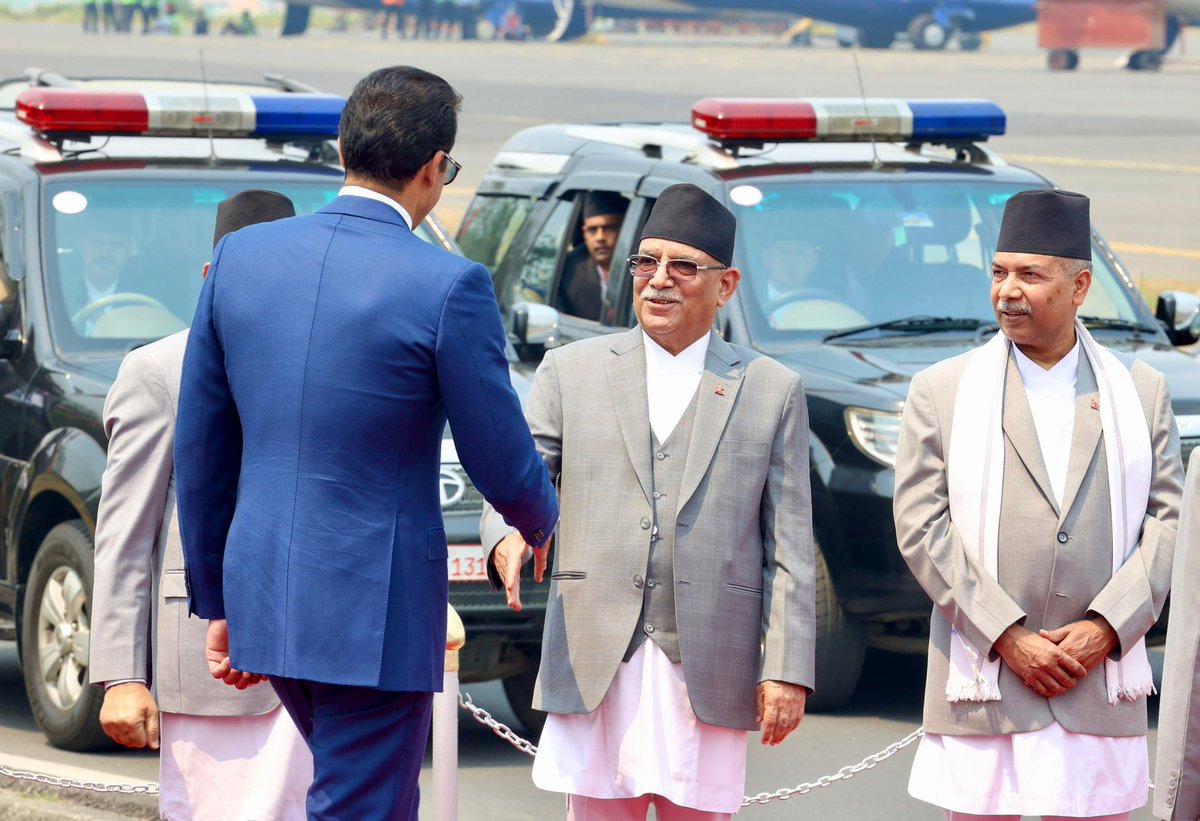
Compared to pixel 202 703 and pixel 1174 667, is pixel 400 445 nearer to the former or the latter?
pixel 202 703

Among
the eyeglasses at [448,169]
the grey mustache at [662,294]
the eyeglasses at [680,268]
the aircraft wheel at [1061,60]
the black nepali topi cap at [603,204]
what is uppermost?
the eyeglasses at [448,169]

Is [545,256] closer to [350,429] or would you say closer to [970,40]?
[350,429]

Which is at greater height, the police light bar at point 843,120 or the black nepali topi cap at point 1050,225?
the black nepali topi cap at point 1050,225

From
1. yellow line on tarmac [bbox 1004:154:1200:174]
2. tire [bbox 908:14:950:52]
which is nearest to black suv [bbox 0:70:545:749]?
yellow line on tarmac [bbox 1004:154:1200:174]

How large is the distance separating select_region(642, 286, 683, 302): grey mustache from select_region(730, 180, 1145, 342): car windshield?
3337 mm

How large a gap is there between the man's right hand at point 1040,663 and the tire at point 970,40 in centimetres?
6278

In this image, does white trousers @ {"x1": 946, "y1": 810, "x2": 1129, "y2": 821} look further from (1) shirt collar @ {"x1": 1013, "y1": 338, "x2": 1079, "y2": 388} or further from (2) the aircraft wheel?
(2) the aircraft wheel

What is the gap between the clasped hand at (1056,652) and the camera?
4.37 m

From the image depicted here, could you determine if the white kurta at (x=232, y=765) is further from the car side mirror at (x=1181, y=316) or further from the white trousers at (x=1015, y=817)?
the car side mirror at (x=1181, y=316)

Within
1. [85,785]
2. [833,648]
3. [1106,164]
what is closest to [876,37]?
[1106,164]

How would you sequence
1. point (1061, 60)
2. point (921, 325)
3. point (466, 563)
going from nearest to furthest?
point (466, 563) → point (921, 325) → point (1061, 60)

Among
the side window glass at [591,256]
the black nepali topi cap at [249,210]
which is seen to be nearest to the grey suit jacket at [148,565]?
the black nepali topi cap at [249,210]

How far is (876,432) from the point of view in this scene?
7250 mm

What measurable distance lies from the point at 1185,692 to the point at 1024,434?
1016 millimetres
